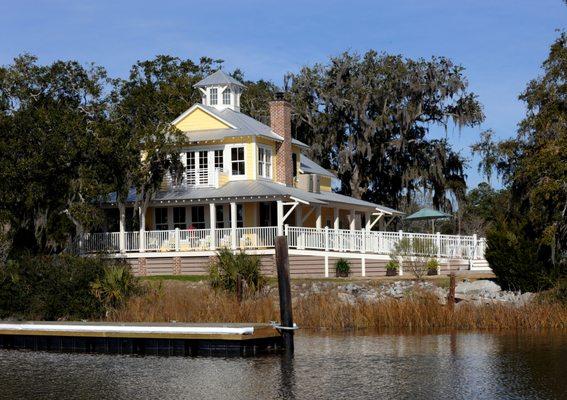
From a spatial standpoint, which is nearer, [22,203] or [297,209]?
[22,203]

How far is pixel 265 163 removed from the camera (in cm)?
4616

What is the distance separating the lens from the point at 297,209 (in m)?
45.8

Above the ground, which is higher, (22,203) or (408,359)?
(22,203)

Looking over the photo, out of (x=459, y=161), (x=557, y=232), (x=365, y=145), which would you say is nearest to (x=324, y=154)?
(x=365, y=145)

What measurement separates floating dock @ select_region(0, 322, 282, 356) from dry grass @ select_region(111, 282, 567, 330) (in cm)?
229

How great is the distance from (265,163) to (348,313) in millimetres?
17364

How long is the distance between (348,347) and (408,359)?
264cm

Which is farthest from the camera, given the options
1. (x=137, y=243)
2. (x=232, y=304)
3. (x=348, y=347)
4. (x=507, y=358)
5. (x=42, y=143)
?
(x=137, y=243)

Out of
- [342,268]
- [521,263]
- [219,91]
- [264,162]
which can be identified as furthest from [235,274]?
[219,91]

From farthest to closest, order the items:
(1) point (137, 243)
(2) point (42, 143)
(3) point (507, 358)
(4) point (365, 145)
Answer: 1. (4) point (365, 145)
2. (1) point (137, 243)
3. (2) point (42, 143)
4. (3) point (507, 358)

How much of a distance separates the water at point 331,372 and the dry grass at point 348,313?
1949mm

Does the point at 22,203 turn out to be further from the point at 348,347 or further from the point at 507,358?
the point at 507,358

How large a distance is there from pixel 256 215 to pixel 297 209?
2108 mm

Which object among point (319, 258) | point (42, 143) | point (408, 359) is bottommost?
point (408, 359)
